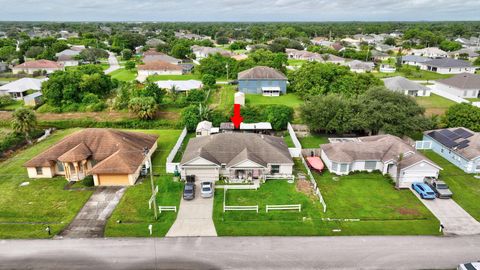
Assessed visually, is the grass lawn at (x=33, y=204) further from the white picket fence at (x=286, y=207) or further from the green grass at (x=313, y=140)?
the green grass at (x=313, y=140)

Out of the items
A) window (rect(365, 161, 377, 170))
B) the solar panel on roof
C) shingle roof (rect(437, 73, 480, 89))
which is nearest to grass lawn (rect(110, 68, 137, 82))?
window (rect(365, 161, 377, 170))

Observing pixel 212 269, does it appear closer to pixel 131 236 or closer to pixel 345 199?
pixel 131 236

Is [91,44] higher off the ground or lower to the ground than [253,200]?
higher

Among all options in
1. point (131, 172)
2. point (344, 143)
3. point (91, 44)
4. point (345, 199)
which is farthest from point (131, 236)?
point (91, 44)

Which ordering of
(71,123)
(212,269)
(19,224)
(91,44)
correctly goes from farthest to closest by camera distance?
(91,44), (71,123), (19,224), (212,269)

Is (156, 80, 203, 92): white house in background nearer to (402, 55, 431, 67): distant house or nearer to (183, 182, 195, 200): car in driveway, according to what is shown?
(183, 182, 195, 200): car in driveway

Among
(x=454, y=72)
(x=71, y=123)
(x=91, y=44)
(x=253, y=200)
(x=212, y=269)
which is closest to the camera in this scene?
(x=212, y=269)

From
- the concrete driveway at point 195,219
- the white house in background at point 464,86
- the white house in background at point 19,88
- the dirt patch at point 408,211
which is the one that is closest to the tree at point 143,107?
the concrete driveway at point 195,219
